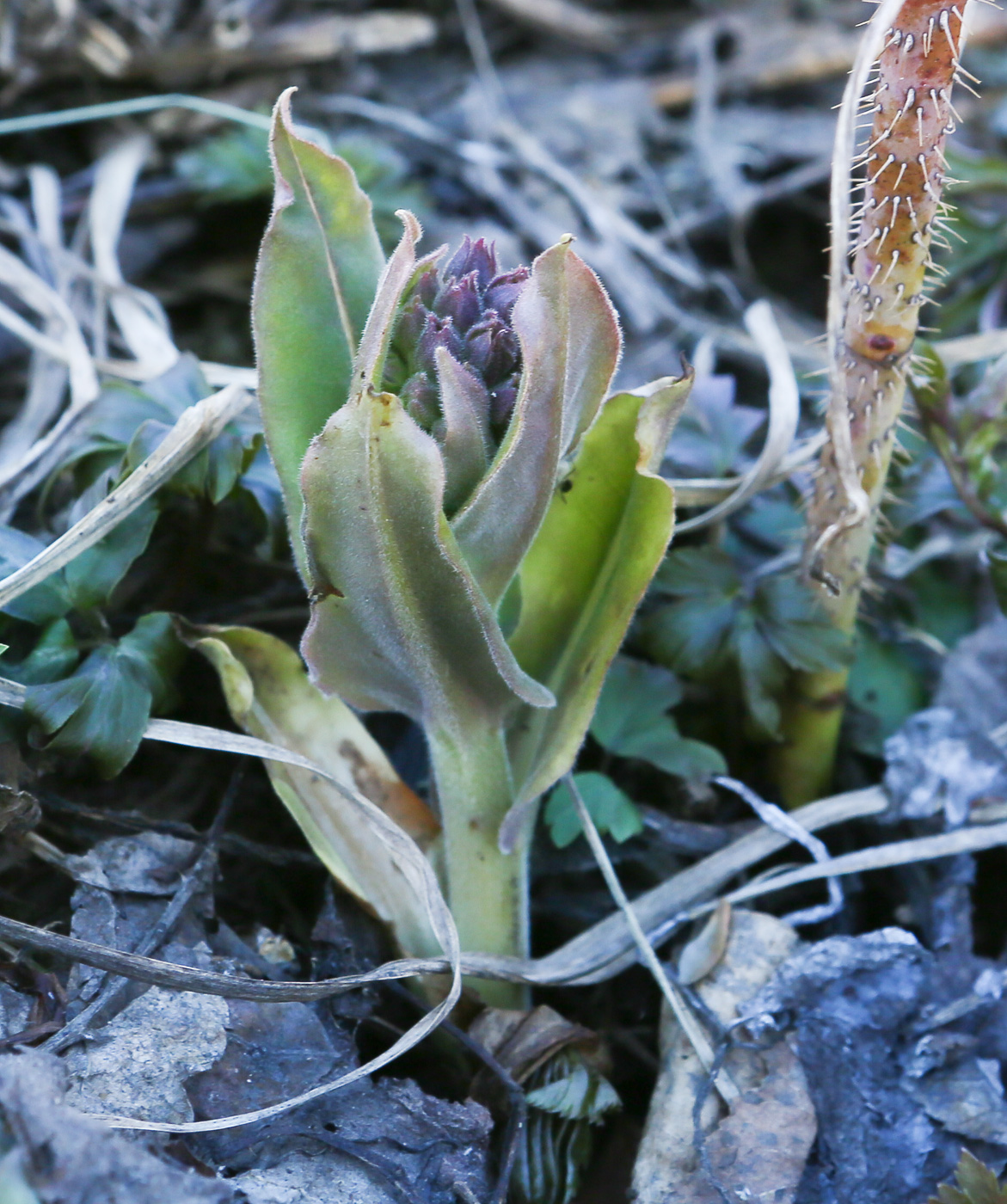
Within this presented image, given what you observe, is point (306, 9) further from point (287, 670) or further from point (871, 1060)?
point (871, 1060)

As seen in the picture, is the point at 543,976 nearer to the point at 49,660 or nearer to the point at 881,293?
the point at 49,660

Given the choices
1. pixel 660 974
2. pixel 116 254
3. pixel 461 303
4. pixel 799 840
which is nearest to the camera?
pixel 461 303

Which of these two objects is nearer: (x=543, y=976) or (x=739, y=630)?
(x=543, y=976)

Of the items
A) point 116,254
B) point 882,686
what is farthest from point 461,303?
point 116,254

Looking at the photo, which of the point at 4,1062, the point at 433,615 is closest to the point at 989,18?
the point at 433,615

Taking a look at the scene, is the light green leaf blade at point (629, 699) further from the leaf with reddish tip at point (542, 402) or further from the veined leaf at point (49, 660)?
the veined leaf at point (49, 660)

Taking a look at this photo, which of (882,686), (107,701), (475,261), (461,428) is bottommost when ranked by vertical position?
(882,686)

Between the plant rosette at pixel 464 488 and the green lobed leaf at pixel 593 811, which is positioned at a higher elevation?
the plant rosette at pixel 464 488

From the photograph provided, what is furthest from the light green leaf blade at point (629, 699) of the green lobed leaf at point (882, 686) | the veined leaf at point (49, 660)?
the veined leaf at point (49, 660)
